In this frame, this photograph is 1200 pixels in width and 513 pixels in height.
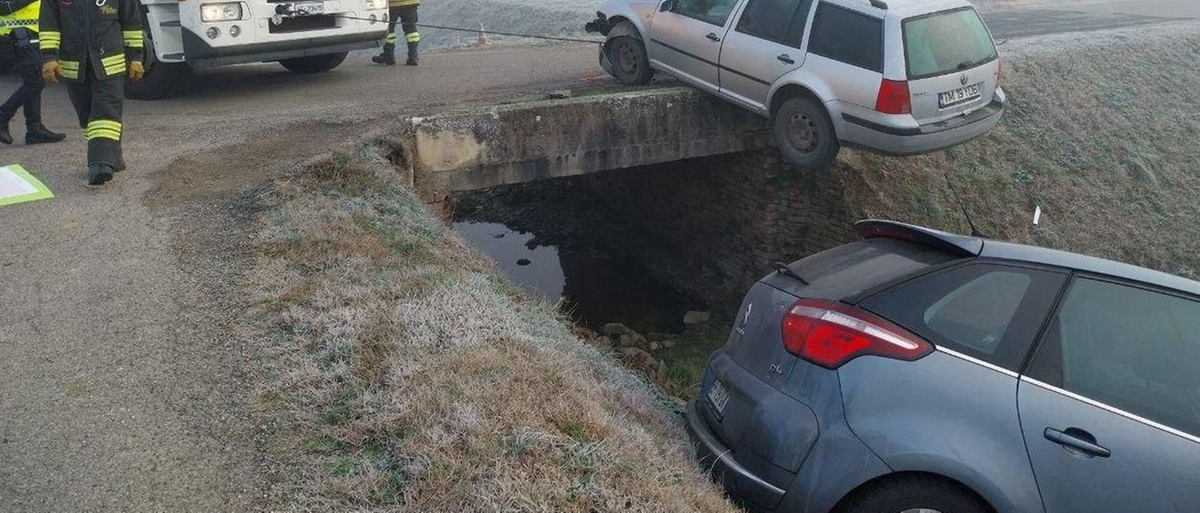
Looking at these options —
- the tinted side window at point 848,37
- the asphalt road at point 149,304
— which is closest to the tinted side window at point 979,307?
the asphalt road at point 149,304

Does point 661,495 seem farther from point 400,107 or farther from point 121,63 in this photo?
point 400,107

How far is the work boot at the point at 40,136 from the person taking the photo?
8.13 metres

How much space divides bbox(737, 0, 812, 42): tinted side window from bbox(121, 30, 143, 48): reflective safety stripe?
538 centimetres

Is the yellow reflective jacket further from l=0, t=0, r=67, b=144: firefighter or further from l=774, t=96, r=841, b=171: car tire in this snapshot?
l=774, t=96, r=841, b=171: car tire

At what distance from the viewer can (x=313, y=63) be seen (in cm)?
1183

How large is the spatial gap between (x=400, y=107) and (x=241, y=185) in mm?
2780

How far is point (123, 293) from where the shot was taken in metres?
5.16

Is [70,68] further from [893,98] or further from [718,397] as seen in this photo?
[893,98]

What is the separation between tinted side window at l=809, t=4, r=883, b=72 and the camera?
27.2 feet

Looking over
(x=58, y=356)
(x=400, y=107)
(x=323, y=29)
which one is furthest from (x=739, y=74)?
(x=58, y=356)

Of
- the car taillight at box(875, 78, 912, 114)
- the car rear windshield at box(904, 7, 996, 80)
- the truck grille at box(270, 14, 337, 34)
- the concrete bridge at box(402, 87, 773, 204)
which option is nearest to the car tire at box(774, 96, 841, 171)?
the car taillight at box(875, 78, 912, 114)

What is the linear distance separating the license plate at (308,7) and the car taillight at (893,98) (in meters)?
5.84

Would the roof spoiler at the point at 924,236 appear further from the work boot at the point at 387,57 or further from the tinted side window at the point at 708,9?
the work boot at the point at 387,57

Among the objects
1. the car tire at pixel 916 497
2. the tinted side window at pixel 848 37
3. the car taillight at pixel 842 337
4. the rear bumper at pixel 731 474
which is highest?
the tinted side window at pixel 848 37
